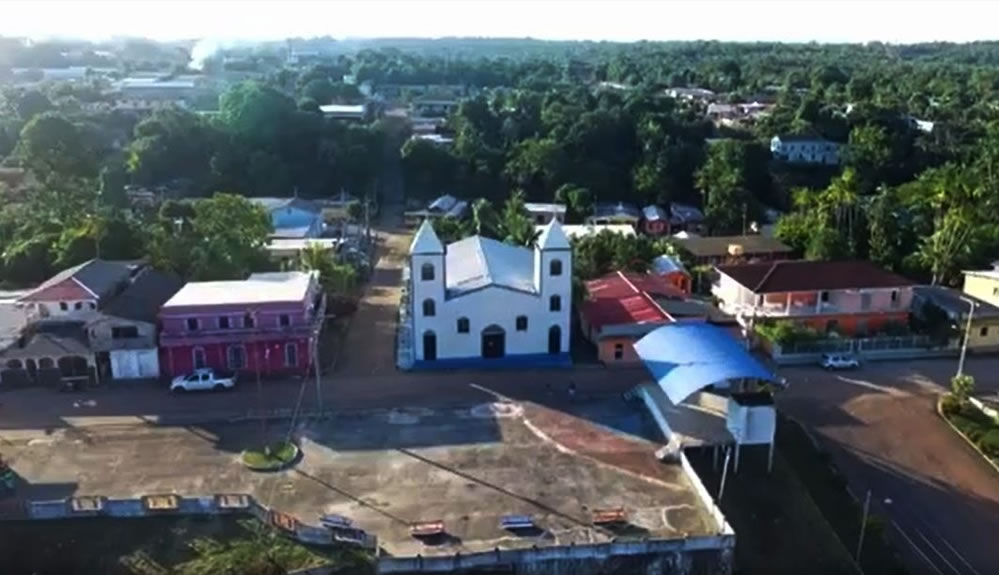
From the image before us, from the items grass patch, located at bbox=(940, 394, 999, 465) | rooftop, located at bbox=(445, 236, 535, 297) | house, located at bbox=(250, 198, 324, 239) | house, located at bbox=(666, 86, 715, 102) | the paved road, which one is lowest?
the paved road

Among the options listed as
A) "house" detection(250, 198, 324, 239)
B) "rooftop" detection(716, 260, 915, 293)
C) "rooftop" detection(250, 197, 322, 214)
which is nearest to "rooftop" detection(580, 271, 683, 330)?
"rooftop" detection(716, 260, 915, 293)

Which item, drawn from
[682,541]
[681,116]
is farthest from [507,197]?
[682,541]

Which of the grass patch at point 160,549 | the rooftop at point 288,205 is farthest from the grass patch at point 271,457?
the rooftop at point 288,205

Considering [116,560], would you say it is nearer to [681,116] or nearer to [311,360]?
[311,360]

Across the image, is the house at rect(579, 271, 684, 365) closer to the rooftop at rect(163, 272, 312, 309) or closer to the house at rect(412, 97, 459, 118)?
the rooftop at rect(163, 272, 312, 309)

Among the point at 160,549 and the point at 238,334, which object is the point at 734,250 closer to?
the point at 238,334

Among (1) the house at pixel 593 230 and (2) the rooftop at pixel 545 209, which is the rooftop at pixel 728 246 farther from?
(2) the rooftop at pixel 545 209
